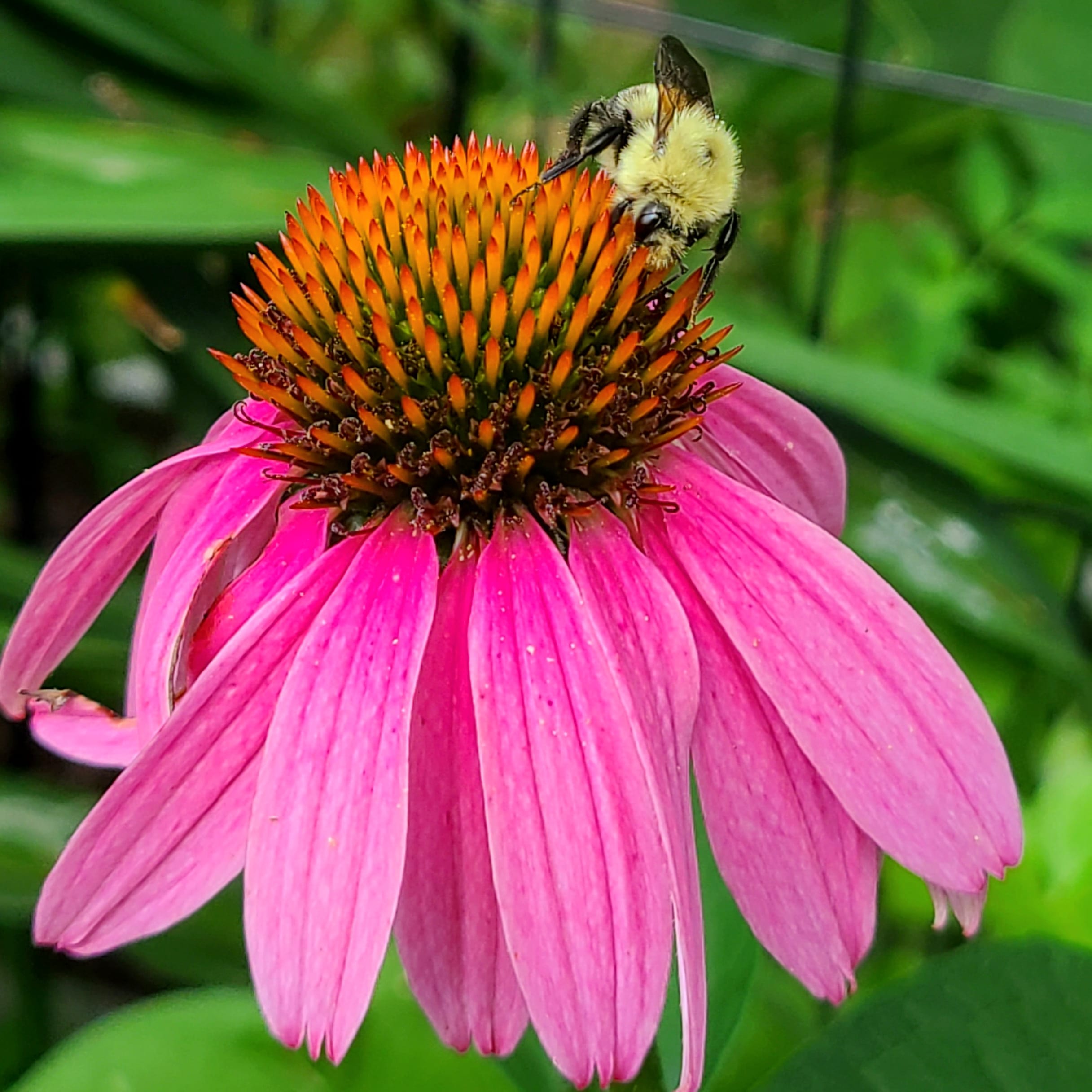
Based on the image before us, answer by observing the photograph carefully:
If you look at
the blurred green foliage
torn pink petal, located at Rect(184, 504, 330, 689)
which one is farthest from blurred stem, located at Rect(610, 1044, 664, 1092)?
torn pink petal, located at Rect(184, 504, 330, 689)

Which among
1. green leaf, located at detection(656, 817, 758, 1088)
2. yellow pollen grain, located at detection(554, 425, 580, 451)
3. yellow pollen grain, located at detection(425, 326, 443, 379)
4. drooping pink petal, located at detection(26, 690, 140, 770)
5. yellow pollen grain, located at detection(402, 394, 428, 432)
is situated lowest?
green leaf, located at detection(656, 817, 758, 1088)

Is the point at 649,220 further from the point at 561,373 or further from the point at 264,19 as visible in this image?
the point at 264,19

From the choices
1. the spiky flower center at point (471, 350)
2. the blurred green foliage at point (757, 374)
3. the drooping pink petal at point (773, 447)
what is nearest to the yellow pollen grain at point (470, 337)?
the spiky flower center at point (471, 350)

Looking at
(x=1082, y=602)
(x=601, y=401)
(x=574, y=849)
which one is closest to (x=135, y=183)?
(x=601, y=401)

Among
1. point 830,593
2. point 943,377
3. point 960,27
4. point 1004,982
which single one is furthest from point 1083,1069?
point 960,27

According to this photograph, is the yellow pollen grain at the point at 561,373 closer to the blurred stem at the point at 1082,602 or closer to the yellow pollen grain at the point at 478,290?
the yellow pollen grain at the point at 478,290

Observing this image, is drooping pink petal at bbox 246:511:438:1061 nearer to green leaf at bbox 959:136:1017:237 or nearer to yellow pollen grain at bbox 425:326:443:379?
yellow pollen grain at bbox 425:326:443:379

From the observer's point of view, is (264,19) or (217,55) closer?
(217,55)
